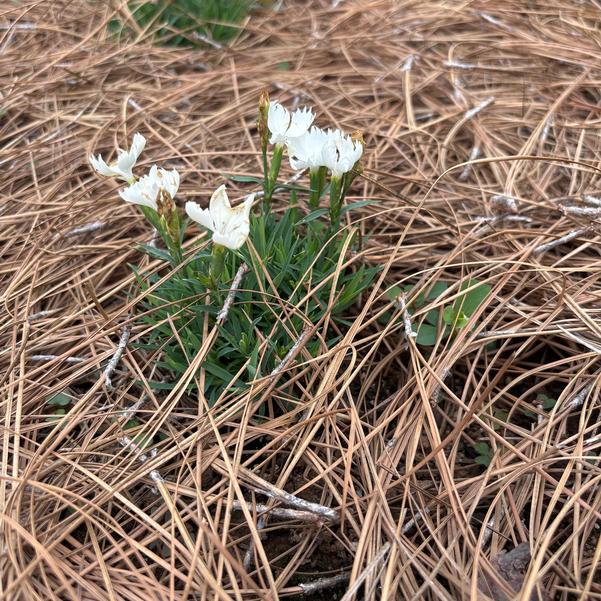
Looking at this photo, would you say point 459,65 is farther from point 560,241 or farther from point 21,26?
point 21,26

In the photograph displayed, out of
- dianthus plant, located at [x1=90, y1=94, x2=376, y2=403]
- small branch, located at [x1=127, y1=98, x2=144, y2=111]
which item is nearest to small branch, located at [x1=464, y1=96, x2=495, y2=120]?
dianthus plant, located at [x1=90, y1=94, x2=376, y2=403]

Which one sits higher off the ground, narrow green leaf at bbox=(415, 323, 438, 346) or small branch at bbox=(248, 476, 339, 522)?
narrow green leaf at bbox=(415, 323, 438, 346)

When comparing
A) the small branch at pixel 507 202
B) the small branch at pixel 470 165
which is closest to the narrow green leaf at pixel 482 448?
the small branch at pixel 507 202

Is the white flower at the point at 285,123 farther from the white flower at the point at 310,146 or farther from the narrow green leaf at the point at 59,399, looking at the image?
the narrow green leaf at the point at 59,399

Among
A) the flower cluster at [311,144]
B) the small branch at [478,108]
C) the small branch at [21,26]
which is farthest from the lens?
the small branch at [21,26]

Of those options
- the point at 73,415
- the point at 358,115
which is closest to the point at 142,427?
the point at 73,415

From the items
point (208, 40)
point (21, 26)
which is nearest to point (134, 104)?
point (208, 40)

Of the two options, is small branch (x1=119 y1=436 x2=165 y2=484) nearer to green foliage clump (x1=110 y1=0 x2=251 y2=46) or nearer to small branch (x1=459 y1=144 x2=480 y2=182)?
small branch (x1=459 y1=144 x2=480 y2=182)
